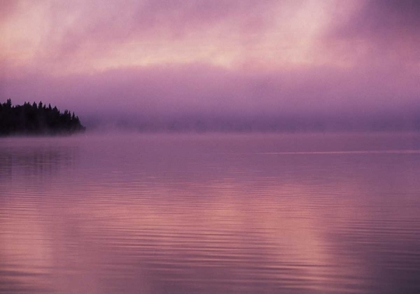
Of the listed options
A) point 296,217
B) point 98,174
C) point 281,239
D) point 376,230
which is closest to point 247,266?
point 281,239

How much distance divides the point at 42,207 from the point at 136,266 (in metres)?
15.3

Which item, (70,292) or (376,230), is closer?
(70,292)

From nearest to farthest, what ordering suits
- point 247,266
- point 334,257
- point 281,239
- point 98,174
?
point 247,266 < point 334,257 < point 281,239 < point 98,174

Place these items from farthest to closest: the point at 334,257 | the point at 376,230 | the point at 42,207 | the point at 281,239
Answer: the point at 42,207 < the point at 376,230 < the point at 281,239 < the point at 334,257

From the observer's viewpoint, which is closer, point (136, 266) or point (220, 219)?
A: point (136, 266)

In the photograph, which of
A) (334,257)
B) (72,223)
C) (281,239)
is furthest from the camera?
(72,223)

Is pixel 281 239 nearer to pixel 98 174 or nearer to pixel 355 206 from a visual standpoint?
pixel 355 206

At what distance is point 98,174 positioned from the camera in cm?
5594

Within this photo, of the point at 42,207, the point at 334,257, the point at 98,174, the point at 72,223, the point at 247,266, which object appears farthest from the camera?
the point at 98,174

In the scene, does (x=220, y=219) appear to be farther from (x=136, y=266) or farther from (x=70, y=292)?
(x=70, y=292)

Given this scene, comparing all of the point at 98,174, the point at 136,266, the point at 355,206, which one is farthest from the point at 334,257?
the point at 98,174

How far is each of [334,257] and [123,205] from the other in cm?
1553

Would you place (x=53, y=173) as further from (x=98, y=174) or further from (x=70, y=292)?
(x=70, y=292)

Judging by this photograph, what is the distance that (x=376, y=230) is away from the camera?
2556cm
